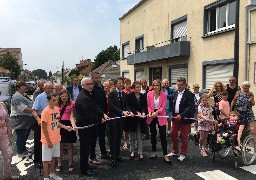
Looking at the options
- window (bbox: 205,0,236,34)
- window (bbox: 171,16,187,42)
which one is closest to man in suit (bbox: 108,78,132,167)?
window (bbox: 205,0,236,34)

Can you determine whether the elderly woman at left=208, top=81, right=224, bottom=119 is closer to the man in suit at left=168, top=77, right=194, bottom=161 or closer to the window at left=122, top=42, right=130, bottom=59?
the man in suit at left=168, top=77, right=194, bottom=161

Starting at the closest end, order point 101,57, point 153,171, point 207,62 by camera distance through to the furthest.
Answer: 1. point 153,171
2. point 207,62
3. point 101,57

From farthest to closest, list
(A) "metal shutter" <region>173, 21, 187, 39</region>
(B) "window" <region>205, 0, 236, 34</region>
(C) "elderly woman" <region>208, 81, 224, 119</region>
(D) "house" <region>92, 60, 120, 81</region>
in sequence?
(D) "house" <region>92, 60, 120, 81</region> → (A) "metal shutter" <region>173, 21, 187, 39</region> → (B) "window" <region>205, 0, 236, 34</region> → (C) "elderly woman" <region>208, 81, 224, 119</region>

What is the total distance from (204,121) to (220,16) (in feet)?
26.4

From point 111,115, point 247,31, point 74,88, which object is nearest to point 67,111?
point 111,115

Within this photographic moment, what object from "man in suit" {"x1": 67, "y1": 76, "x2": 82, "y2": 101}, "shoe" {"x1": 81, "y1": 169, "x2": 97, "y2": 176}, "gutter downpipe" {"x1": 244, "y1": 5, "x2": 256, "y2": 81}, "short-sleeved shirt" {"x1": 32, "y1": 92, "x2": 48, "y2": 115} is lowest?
"shoe" {"x1": 81, "y1": 169, "x2": 97, "y2": 176}

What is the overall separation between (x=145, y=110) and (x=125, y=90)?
0.84 metres

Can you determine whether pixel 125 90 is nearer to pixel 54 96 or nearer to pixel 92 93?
pixel 92 93

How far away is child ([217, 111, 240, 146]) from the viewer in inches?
269

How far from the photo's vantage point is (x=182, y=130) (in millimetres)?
7395

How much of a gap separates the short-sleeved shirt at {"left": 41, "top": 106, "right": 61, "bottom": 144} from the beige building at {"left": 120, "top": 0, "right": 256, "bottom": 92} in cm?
763

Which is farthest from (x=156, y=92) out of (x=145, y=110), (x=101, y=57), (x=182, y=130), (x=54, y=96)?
(x=101, y=57)

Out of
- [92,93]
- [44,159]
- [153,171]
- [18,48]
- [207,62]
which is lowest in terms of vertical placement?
[153,171]

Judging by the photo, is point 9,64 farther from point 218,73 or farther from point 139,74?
point 218,73
